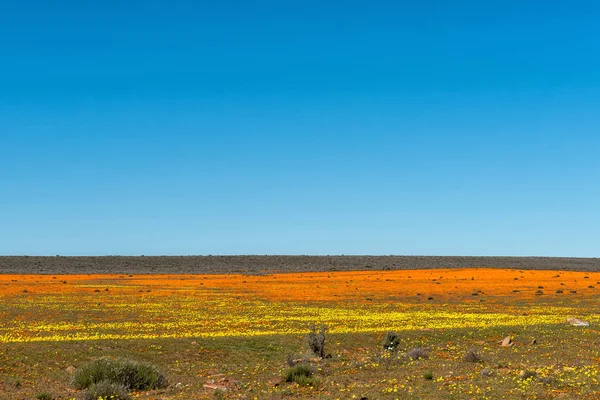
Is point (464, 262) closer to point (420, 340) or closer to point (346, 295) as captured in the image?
point (346, 295)

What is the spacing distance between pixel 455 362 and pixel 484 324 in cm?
1176

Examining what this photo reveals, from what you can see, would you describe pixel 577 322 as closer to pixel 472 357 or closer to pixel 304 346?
pixel 472 357

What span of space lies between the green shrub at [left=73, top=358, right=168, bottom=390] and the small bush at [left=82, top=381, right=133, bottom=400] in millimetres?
1014

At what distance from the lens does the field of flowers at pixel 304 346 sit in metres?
20.6

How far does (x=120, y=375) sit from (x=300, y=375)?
21.1 feet

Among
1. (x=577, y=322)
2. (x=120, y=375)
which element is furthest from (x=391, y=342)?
(x=577, y=322)

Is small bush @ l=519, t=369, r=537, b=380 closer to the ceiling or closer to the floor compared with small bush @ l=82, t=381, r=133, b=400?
closer to the ceiling

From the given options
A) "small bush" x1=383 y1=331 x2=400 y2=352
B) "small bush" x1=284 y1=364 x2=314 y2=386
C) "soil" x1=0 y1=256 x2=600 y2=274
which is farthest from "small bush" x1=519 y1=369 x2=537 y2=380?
"soil" x1=0 y1=256 x2=600 y2=274

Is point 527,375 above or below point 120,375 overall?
above

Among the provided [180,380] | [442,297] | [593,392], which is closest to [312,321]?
[180,380]

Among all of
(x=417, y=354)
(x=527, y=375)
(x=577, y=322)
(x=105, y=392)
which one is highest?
(x=577, y=322)

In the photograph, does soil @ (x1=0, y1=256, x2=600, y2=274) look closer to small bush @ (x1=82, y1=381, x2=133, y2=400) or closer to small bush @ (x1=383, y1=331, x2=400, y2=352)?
small bush @ (x1=383, y1=331, x2=400, y2=352)

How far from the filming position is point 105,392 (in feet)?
63.3

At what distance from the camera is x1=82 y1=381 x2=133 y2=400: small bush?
1884 cm
